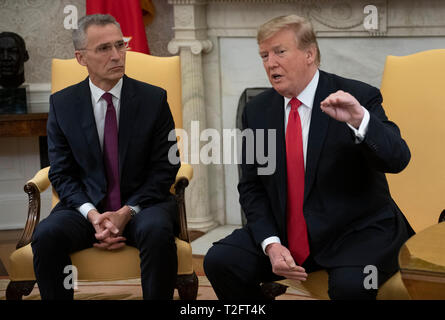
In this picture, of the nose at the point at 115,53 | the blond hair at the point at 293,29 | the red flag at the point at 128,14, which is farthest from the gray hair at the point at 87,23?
the red flag at the point at 128,14

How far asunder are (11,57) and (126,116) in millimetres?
1838

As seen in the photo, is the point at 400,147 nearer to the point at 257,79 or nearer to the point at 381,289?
the point at 381,289

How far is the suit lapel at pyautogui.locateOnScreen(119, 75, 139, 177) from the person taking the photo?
3062mm

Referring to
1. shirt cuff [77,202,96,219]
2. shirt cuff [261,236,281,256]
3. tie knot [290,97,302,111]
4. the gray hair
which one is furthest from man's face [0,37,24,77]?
shirt cuff [261,236,281,256]

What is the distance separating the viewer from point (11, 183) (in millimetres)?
5141

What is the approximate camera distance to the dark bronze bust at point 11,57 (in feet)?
15.1

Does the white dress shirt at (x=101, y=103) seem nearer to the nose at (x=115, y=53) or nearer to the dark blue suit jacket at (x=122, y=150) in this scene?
the dark blue suit jacket at (x=122, y=150)

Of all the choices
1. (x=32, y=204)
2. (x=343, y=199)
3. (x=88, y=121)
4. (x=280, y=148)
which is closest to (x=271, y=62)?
(x=280, y=148)

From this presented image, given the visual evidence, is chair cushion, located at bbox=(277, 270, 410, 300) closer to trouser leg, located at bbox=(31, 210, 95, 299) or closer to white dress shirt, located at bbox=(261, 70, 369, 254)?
white dress shirt, located at bbox=(261, 70, 369, 254)

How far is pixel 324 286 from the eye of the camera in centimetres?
257

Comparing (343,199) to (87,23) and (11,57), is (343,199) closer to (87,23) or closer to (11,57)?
(87,23)

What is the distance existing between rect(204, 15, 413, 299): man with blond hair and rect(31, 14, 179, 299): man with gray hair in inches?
16.0
